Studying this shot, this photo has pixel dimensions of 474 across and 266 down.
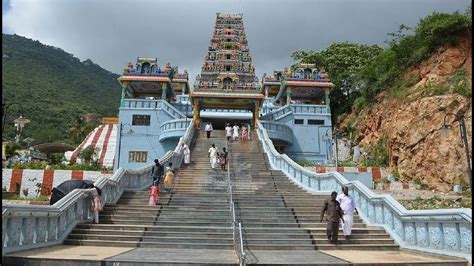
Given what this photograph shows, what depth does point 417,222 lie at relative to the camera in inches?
412

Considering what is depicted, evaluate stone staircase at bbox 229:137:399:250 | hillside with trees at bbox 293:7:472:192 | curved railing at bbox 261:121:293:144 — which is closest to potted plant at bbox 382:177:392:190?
hillside with trees at bbox 293:7:472:192

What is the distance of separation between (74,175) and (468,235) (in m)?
22.1

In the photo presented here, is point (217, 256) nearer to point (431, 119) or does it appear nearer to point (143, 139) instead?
point (431, 119)

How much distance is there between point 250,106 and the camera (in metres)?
35.9

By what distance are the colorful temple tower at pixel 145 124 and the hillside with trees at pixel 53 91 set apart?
99.2 ft

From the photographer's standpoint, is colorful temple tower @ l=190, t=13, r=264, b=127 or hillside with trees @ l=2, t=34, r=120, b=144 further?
hillside with trees @ l=2, t=34, r=120, b=144

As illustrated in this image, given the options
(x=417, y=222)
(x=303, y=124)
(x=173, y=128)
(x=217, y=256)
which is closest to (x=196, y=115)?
(x=173, y=128)

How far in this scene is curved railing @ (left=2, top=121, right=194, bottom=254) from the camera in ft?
28.6

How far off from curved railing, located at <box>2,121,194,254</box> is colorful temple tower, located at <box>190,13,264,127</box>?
63.5 feet

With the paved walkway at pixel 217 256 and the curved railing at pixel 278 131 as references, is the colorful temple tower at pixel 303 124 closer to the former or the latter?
the curved railing at pixel 278 131

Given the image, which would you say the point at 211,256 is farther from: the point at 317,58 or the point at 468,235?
the point at 317,58

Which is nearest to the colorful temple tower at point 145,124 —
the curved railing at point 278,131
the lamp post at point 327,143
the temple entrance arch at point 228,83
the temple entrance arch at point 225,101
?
the temple entrance arch at point 225,101

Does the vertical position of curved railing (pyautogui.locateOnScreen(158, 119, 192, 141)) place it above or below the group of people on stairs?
above

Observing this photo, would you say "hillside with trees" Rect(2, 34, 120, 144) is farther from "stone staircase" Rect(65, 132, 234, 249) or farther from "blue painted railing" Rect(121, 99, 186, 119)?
A: "stone staircase" Rect(65, 132, 234, 249)
